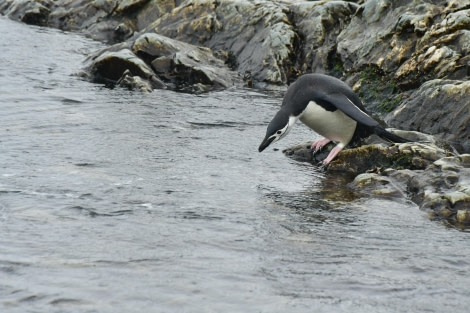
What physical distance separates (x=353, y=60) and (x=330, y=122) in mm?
4275

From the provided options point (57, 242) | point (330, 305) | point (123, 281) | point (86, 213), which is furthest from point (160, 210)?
point (330, 305)

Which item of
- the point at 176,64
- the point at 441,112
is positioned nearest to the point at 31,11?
the point at 176,64

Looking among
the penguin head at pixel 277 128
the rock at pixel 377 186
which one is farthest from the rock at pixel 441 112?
the penguin head at pixel 277 128

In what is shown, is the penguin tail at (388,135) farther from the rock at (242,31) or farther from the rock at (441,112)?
the rock at (242,31)

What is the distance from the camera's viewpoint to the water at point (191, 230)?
4.76 metres

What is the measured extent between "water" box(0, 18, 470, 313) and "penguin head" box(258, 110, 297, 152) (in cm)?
35

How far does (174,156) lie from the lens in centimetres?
838

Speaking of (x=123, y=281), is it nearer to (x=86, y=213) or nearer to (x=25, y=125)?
(x=86, y=213)

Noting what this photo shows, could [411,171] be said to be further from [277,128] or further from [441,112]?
[441,112]

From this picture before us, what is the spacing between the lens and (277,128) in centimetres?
802

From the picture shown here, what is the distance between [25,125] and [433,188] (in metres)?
5.10

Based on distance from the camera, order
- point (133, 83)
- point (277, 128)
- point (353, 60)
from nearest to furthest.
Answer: point (277, 128), point (133, 83), point (353, 60)

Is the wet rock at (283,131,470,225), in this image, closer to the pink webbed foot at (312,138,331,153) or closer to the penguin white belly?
the pink webbed foot at (312,138,331,153)

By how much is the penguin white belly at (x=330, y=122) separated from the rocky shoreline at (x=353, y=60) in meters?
0.23
